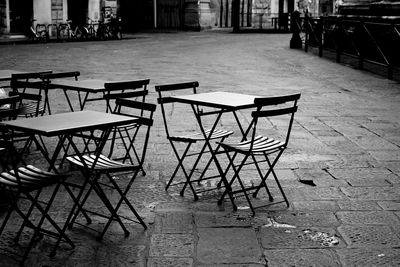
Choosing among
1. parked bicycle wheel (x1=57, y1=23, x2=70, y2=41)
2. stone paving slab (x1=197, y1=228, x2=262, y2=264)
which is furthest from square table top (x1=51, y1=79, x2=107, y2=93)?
parked bicycle wheel (x1=57, y1=23, x2=70, y2=41)

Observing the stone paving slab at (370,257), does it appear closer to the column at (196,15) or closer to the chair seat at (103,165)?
the chair seat at (103,165)

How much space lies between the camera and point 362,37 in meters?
16.0

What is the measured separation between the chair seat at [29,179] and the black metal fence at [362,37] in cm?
1013

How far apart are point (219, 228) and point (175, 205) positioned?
631 mm

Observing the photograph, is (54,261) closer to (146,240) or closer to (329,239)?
(146,240)

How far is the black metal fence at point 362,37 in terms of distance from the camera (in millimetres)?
13977

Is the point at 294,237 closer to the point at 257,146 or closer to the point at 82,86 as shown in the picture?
the point at 257,146

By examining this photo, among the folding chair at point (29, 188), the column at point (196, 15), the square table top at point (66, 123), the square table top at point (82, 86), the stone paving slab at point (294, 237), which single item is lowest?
the stone paving slab at point (294, 237)

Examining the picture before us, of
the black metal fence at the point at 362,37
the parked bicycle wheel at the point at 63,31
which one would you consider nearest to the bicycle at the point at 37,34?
the parked bicycle wheel at the point at 63,31

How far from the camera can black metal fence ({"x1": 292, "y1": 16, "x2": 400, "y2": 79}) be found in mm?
13977

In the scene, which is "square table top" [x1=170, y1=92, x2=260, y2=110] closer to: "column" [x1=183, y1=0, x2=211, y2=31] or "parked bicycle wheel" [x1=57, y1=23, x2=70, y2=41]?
"parked bicycle wheel" [x1=57, y1=23, x2=70, y2=41]

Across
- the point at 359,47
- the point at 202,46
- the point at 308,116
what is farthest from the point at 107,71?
the point at 202,46

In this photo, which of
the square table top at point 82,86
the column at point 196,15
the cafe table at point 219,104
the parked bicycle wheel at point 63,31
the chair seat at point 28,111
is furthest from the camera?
the column at point 196,15

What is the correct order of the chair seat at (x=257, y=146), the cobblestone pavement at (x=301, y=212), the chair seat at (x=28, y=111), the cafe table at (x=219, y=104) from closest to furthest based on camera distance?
the cobblestone pavement at (x=301, y=212)
the chair seat at (x=257, y=146)
the cafe table at (x=219, y=104)
the chair seat at (x=28, y=111)
